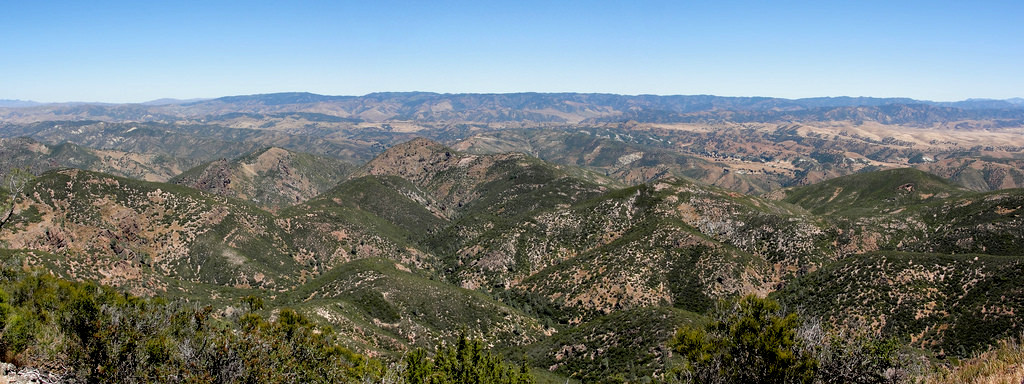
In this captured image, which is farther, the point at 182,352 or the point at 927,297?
the point at 927,297

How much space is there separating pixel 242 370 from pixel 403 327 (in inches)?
3181

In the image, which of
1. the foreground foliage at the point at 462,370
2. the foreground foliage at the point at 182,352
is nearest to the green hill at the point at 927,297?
the foreground foliage at the point at 462,370

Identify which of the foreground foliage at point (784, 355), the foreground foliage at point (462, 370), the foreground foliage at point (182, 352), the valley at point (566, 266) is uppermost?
the foreground foliage at point (784, 355)

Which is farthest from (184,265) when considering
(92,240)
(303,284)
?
(303,284)

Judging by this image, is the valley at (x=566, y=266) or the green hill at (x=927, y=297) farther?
the valley at (x=566, y=266)

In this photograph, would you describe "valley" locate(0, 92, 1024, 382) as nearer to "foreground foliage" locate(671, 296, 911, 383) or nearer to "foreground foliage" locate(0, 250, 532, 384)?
"foreground foliage" locate(0, 250, 532, 384)

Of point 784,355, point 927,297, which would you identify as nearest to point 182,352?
point 784,355

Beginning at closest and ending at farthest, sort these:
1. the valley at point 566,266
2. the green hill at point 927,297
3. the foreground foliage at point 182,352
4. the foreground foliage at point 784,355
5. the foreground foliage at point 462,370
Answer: the foreground foliage at point 784,355, the foreground foliage at point 182,352, the foreground foliage at point 462,370, the green hill at point 927,297, the valley at point 566,266

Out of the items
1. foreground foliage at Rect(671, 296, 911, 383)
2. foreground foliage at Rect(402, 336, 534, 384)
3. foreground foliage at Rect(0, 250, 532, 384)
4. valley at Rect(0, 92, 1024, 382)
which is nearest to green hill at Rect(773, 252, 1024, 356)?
valley at Rect(0, 92, 1024, 382)

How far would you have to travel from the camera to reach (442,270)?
176 meters

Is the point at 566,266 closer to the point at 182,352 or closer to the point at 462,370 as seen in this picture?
the point at 462,370

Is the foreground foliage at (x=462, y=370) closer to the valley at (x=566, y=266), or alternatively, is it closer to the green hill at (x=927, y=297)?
the valley at (x=566, y=266)

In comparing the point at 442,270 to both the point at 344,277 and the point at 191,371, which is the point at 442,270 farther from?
the point at 191,371

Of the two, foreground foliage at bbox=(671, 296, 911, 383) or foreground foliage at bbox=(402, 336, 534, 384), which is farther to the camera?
foreground foliage at bbox=(402, 336, 534, 384)
